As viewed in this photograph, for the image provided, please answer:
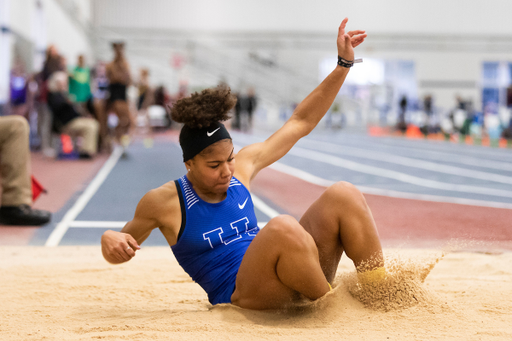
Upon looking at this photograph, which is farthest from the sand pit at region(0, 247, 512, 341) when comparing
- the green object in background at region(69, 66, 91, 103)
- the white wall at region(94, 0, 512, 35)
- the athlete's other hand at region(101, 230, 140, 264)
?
the white wall at region(94, 0, 512, 35)

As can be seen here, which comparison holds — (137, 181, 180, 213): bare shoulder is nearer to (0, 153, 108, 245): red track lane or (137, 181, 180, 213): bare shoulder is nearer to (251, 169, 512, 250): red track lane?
(251, 169, 512, 250): red track lane

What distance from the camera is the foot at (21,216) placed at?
461cm

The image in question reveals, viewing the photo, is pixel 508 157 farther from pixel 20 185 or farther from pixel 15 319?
pixel 15 319

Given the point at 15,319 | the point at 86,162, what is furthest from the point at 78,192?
the point at 15,319

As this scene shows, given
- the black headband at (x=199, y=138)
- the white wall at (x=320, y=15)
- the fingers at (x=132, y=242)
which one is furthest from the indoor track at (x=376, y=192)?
the white wall at (x=320, y=15)

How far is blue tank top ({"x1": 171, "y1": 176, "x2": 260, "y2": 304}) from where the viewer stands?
2248 millimetres

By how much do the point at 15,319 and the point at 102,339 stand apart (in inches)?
24.3

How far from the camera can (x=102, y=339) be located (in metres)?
2.00

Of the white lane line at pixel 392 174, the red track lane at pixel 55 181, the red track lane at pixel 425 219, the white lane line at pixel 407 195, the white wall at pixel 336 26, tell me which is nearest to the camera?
the red track lane at pixel 425 219

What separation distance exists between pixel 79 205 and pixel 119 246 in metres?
3.92

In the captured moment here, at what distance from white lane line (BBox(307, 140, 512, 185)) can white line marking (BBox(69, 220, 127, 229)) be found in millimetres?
6097

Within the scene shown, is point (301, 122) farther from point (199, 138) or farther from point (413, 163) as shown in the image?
point (413, 163)

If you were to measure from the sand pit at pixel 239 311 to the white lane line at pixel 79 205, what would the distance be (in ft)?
3.55

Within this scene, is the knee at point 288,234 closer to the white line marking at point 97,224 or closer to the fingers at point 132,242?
the fingers at point 132,242
